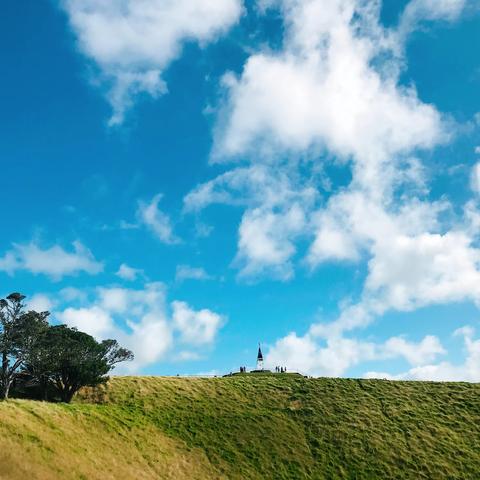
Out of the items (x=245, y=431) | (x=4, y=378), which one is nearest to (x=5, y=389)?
(x=4, y=378)

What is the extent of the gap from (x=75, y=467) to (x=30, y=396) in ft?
65.9

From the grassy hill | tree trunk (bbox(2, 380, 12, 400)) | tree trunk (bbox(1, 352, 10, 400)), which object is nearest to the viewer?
the grassy hill

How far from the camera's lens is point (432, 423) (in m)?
66.7

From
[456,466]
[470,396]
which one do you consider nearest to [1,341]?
[456,466]

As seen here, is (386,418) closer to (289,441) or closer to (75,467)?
(289,441)

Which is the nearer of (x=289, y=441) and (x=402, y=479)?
(x=402, y=479)

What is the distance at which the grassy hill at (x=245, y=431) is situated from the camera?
4500 centimetres

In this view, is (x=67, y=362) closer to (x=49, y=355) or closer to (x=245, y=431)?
(x=49, y=355)

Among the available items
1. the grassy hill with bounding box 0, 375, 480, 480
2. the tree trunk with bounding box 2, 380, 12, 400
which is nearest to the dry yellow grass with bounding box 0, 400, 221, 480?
the grassy hill with bounding box 0, 375, 480, 480

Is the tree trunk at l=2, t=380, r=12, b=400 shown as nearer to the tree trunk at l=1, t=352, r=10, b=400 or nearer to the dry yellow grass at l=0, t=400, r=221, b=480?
the tree trunk at l=1, t=352, r=10, b=400

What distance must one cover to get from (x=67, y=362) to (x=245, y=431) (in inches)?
818

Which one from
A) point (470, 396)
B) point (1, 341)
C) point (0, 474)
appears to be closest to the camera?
point (0, 474)

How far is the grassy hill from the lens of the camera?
148ft

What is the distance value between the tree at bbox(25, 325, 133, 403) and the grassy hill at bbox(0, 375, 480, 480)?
7.28 feet
